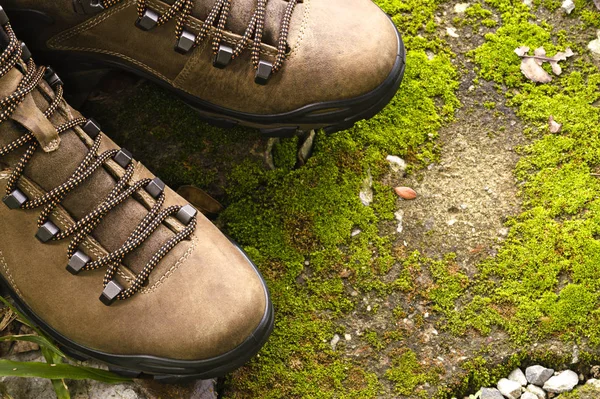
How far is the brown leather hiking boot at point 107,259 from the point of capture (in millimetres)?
2543

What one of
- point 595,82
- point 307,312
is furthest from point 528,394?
point 595,82

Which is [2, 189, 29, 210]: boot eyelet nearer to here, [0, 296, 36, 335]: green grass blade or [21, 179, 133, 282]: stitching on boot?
[21, 179, 133, 282]: stitching on boot

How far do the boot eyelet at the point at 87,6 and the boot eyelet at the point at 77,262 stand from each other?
101cm

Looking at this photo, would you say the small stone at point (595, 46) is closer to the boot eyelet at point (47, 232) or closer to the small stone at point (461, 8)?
the small stone at point (461, 8)

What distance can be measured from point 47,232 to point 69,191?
179 millimetres

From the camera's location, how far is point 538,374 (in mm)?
3004

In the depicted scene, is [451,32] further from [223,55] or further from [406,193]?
[223,55]

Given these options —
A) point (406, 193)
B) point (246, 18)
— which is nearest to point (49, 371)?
point (246, 18)

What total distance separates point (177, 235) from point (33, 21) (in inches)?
43.3

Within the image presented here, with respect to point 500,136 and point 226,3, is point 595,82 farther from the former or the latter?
point 226,3

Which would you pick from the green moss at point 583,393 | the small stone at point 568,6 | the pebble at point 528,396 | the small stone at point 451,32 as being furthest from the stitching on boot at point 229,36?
the green moss at point 583,393

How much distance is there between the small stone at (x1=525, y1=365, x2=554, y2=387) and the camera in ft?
9.86

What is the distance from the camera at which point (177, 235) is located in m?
2.66

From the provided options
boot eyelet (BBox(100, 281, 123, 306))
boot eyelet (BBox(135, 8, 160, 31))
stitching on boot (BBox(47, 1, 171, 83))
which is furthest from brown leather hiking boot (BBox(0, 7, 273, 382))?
boot eyelet (BBox(135, 8, 160, 31))
